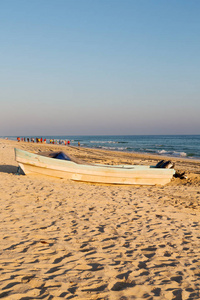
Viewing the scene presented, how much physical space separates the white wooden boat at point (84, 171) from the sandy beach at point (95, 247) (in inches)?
94.0

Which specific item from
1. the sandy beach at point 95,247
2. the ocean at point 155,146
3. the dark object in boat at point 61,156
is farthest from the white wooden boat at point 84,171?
the ocean at point 155,146

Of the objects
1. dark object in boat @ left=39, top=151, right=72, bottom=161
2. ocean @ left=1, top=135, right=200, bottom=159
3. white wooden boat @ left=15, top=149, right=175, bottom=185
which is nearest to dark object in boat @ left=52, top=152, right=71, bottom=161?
dark object in boat @ left=39, top=151, right=72, bottom=161

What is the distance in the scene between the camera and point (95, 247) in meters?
4.57

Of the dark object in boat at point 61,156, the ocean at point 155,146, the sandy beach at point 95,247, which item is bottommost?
the sandy beach at point 95,247

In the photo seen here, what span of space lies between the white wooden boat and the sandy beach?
2.39m

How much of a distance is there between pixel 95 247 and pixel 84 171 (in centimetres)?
656

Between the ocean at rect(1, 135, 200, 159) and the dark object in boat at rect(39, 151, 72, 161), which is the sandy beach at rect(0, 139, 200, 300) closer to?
the dark object in boat at rect(39, 151, 72, 161)

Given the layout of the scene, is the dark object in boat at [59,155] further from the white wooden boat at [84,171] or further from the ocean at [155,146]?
the ocean at [155,146]

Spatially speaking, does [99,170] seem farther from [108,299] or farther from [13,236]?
[108,299]

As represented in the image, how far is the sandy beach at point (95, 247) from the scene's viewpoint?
3297 mm

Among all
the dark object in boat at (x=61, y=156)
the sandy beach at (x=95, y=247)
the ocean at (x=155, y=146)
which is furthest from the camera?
the ocean at (x=155, y=146)

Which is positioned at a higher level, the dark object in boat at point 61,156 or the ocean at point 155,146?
the dark object in boat at point 61,156

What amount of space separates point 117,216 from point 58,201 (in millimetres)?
1992

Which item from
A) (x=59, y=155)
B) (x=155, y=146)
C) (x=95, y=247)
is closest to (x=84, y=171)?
(x=59, y=155)
